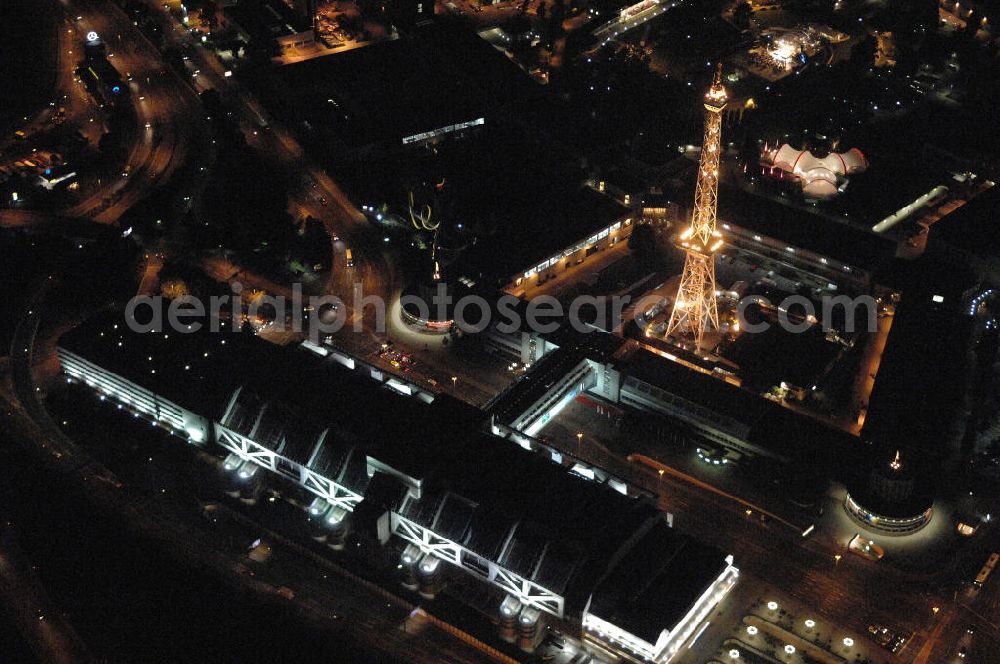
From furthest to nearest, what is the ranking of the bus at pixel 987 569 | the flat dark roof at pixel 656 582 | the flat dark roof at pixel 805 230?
the flat dark roof at pixel 805 230, the bus at pixel 987 569, the flat dark roof at pixel 656 582

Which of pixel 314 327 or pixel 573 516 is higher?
pixel 573 516

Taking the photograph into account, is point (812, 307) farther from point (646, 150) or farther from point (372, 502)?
point (372, 502)

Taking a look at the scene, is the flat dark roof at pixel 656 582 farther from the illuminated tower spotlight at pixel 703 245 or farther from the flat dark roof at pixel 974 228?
the flat dark roof at pixel 974 228

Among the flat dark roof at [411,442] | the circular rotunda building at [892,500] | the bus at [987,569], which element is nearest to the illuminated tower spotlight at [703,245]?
the circular rotunda building at [892,500]

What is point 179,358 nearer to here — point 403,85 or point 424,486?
point 424,486

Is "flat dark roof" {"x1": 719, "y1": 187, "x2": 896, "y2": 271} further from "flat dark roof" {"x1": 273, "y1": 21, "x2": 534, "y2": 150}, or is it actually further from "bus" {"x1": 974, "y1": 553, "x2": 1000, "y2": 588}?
"bus" {"x1": 974, "y1": 553, "x2": 1000, "y2": 588}

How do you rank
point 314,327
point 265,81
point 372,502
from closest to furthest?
point 372,502, point 314,327, point 265,81

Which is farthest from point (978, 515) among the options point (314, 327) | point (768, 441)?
point (314, 327)
